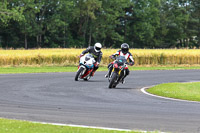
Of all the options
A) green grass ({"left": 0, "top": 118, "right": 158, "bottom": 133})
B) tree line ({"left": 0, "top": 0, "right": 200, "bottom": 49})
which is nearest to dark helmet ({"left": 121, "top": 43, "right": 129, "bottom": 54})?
green grass ({"left": 0, "top": 118, "right": 158, "bottom": 133})

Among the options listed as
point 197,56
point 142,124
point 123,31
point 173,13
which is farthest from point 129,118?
point 173,13

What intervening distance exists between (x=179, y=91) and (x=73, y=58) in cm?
2115

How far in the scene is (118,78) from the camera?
19.1m

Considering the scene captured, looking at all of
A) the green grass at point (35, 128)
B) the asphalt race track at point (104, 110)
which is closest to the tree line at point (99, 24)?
the asphalt race track at point (104, 110)

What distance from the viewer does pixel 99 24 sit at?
90.8 metres

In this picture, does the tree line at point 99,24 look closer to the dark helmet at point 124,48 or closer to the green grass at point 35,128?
the dark helmet at point 124,48

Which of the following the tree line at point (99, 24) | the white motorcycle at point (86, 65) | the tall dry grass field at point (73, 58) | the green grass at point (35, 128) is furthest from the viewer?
the tree line at point (99, 24)

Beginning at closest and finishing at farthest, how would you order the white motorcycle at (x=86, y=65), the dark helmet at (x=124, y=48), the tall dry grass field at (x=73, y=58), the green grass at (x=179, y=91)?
the green grass at (x=179, y=91) → the dark helmet at (x=124, y=48) → the white motorcycle at (x=86, y=65) → the tall dry grass field at (x=73, y=58)

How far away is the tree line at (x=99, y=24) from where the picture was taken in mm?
79625

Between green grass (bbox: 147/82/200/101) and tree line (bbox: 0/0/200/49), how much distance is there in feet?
187

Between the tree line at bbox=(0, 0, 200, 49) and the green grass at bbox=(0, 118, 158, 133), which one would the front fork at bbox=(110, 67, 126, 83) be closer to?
the green grass at bbox=(0, 118, 158, 133)

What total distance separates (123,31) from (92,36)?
729cm

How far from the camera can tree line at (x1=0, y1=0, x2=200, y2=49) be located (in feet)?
261

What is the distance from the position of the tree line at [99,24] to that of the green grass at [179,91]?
56.9 meters
